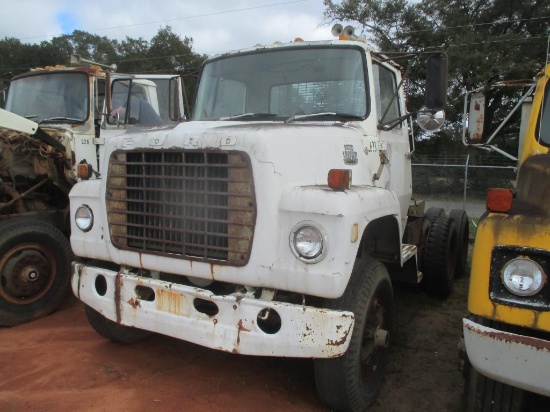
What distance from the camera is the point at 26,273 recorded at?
454 cm

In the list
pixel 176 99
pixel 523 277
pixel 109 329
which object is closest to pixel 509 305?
pixel 523 277

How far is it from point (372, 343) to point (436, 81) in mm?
2016

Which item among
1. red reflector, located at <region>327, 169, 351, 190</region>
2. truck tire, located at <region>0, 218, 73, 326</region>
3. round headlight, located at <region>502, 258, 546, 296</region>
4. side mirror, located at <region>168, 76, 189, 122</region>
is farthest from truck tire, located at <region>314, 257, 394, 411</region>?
truck tire, located at <region>0, 218, 73, 326</region>

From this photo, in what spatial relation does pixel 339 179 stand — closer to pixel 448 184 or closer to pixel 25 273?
pixel 25 273

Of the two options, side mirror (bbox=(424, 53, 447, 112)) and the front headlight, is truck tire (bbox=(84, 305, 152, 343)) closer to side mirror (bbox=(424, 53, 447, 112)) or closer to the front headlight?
the front headlight

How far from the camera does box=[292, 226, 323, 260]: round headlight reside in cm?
259

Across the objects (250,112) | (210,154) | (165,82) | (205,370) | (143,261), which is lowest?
(205,370)

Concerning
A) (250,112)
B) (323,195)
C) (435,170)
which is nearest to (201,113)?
(250,112)

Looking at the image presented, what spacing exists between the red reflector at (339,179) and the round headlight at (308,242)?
0.30 meters

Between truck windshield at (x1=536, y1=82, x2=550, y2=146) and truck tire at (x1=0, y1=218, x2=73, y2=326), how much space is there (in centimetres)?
442

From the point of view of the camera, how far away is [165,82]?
6176 mm

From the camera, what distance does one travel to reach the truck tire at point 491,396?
8.00ft

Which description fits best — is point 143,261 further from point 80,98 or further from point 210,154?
point 80,98

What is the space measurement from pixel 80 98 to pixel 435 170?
10.9m
